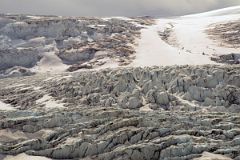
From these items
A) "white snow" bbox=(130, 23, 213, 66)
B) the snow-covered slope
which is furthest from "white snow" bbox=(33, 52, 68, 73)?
"white snow" bbox=(130, 23, 213, 66)

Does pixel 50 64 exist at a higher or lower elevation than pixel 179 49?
lower

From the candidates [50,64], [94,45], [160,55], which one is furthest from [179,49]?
[50,64]

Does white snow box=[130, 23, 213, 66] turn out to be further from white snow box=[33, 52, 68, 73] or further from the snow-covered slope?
white snow box=[33, 52, 68, 73]

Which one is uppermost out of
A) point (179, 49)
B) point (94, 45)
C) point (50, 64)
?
point (179, 49)

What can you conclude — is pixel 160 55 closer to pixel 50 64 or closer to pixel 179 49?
pixel 179 49

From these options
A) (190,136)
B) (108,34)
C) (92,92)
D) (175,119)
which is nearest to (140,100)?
(92,92)

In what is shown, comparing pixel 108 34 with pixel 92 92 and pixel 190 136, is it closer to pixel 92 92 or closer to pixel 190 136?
pixel 92 92

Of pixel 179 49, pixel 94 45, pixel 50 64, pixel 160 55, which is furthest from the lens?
pixel 94 45

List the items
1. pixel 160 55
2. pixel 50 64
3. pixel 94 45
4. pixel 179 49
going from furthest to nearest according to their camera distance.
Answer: pixel 94 45 < pixel 179 49 < pixel 50 64 < pixel 160 55

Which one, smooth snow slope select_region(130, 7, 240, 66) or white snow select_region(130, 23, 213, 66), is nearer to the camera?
white snow select_region(130, 23, 213, 66)

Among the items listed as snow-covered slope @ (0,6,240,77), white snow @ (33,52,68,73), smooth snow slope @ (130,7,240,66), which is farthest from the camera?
white snow @ (33,52,68,73)

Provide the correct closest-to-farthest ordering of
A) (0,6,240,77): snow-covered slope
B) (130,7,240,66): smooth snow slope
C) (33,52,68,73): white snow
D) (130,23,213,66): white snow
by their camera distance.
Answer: (130,23,213,66): white snow
(130,7,240,66): smooth snow slope
(0,6,240,77): snow-covered slope
(33,52,68,73): white snow

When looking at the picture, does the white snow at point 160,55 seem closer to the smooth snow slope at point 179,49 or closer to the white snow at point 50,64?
the smooth snow slope at point 179,49
